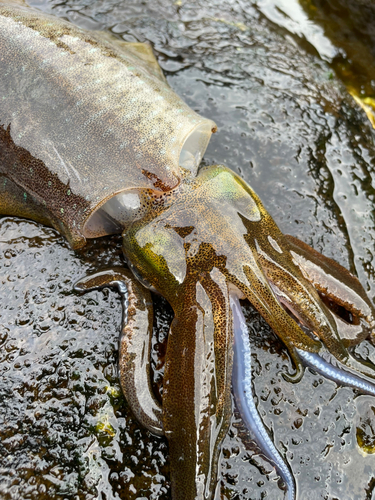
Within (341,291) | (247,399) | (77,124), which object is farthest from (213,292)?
(77,124)

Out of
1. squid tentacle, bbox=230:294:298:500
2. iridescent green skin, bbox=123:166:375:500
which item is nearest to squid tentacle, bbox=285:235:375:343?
iridescent green skin, bbox=123:166:375:500

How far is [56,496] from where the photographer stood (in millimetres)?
2203

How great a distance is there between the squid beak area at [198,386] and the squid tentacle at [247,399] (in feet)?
0.27

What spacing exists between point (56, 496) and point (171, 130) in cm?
213

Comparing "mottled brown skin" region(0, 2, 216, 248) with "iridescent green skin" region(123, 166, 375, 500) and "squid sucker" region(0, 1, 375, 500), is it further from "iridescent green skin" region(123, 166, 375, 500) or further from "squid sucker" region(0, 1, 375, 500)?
"iridescent green skin" region(123, 166, 375, 500)

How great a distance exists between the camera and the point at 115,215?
2.56 metres

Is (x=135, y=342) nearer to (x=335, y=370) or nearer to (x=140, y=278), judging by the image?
(x=140, y=278)

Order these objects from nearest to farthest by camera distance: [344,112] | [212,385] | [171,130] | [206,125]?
[212,385] → [171,130] → [206,125] → [344,112]

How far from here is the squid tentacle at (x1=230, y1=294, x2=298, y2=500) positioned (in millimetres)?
2217

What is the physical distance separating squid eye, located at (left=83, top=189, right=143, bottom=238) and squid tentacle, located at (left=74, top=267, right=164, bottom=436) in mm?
263

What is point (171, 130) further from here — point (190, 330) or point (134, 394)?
point (134, 394)

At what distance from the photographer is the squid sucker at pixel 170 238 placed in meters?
2.16

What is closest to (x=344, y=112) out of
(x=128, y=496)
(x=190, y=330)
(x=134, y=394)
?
(x=190, y=330)

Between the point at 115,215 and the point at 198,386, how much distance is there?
3.73 feet
